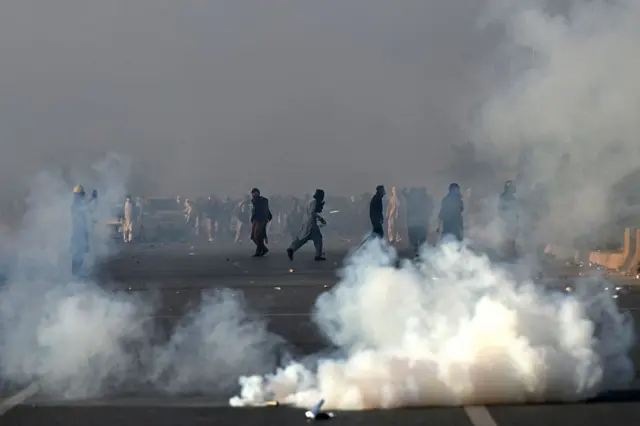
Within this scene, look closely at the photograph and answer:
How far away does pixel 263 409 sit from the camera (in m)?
9.34

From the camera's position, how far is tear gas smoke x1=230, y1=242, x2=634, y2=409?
9352 mm

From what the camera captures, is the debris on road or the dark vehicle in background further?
the dark vehicle in background

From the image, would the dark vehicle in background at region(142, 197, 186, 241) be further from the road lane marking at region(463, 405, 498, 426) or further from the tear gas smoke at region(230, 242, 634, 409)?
the road lane marking at region(463, 405, 498, 426)

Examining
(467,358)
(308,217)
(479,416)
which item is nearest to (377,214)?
(308,217)

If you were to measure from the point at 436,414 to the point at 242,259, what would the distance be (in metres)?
22.5

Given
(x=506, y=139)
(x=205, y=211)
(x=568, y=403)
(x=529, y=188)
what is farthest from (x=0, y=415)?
(x=205, y=211)

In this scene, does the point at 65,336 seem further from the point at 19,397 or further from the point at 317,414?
the point at 317,414

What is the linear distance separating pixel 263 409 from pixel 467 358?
1706mm

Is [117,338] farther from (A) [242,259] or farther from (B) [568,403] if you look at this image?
(A) [242,259]

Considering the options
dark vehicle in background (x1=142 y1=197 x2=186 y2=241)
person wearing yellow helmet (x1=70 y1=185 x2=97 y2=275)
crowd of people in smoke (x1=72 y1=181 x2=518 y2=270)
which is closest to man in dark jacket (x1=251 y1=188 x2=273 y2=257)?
crowd of people in smoke (x1=72 y1=181 x2=518 y2=270)

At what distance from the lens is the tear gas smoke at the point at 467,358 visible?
9.35m

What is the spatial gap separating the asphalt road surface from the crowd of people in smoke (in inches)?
85.5

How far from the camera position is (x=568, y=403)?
30.8ft

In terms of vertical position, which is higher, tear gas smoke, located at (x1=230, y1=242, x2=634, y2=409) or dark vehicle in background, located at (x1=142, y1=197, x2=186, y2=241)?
tear gas smoke, located at (x1=230, y1=242, x2=634, y2=409)
